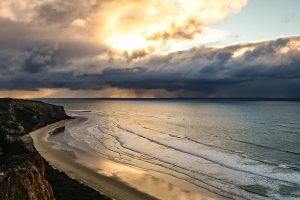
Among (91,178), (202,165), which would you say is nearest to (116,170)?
(91,178)

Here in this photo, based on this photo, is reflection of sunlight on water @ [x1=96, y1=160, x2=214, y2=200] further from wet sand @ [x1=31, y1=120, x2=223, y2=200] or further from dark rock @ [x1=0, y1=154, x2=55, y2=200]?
dark rock @ [x1=0, y1=154, x2=55, y2=200]

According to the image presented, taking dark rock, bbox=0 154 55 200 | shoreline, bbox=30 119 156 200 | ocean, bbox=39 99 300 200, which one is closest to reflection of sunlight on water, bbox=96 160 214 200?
ocean, bbox=39 99 300 200

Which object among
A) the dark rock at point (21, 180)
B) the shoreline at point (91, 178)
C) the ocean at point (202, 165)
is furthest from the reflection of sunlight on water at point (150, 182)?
the dark rock at point (21, 180)

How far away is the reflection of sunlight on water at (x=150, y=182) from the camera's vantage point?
3288 cm

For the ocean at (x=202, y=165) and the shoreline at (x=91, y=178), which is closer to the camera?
the shoreline at (x=91, y=178)

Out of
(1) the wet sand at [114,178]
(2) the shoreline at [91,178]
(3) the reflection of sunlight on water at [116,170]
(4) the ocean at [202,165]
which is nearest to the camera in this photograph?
(2) the shoreline at [91,178]

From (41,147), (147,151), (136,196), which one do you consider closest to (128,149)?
(147,151)

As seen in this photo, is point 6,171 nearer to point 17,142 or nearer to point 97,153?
point 17,142

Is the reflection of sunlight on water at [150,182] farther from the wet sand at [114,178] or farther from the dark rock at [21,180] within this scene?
the dark rock at [21,180]

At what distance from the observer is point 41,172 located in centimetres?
1966

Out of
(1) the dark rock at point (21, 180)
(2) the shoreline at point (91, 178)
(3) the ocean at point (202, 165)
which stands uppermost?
(1) the dark rock at point (21, 180)

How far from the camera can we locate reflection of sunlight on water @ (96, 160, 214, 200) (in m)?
32.9

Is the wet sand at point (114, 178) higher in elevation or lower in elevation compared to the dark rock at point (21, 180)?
lower

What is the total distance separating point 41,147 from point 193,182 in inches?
1286
